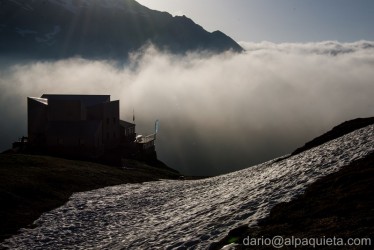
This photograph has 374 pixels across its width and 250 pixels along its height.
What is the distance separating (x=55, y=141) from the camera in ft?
253

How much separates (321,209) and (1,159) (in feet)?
137

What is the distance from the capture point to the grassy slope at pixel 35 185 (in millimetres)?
26609

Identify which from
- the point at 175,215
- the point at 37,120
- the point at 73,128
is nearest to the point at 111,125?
the point at 73,128

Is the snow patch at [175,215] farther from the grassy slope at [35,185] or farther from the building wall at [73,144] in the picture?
→ the building wall at [73,144]

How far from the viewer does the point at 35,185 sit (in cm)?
3478

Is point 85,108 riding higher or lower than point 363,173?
higher

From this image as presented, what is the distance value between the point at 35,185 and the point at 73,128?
4400 cm

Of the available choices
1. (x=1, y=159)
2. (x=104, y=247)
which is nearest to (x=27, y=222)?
(x=104, y=247)

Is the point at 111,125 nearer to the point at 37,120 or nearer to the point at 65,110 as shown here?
the point at 65,110

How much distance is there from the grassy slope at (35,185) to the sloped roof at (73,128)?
2371 cm

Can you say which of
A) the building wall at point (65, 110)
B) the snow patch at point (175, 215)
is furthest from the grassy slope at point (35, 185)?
the building wall at point (65, 110)

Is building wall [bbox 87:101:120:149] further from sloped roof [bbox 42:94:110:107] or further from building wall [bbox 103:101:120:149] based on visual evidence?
sloped roof [bbox 42:94:110:107]

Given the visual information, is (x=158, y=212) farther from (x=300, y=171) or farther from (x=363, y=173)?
(x=363, y=173)

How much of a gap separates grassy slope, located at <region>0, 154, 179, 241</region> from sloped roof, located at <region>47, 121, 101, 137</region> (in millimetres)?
23707
